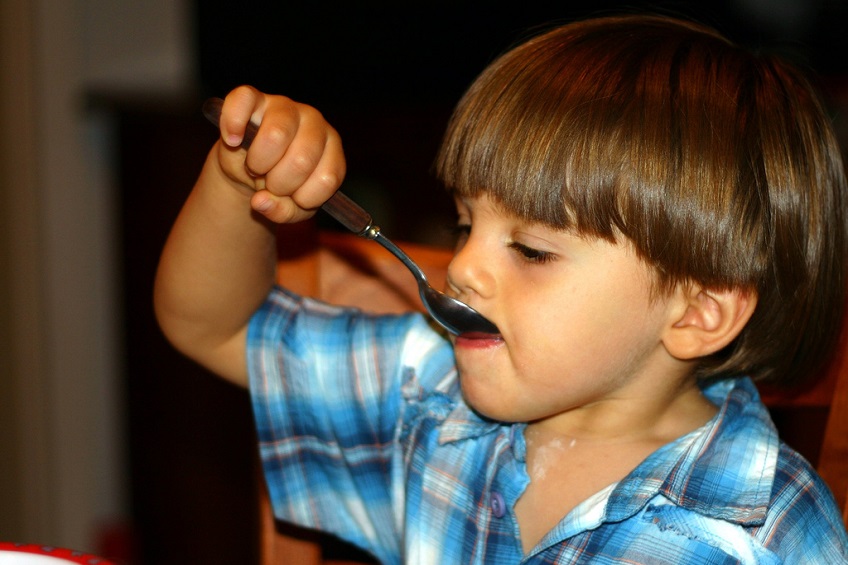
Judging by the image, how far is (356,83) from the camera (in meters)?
1.82

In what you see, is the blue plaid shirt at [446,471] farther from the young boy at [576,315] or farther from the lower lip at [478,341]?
the lower lip at [478,341]

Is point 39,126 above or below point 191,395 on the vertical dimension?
above

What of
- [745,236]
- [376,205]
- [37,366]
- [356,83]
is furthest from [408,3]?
[745,236]

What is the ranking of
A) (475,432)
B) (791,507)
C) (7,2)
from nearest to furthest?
1. (791,507)
2. (475,432)
3. (7,2)

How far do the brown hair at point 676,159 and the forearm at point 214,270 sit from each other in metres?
0.17

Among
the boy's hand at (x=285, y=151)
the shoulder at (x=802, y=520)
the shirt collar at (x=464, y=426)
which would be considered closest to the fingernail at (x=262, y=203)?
the boy's hand at (x=285, y=151)

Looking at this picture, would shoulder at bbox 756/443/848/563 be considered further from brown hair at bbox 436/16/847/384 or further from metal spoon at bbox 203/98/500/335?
metal spoon at bbox 203/98/500/335

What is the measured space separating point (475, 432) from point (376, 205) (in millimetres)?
1085

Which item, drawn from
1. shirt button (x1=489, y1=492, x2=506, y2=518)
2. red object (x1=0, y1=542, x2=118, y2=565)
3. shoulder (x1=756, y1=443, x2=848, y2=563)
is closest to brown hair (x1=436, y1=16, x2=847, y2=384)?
shoulder (x1=756, y1=443, x2=848, y2=563)

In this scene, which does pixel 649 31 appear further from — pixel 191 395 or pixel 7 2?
pixel 7 2

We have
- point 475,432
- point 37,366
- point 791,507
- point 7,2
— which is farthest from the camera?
point 37,366

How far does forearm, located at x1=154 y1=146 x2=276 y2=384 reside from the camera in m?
0.75

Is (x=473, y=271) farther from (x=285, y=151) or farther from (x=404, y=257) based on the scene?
(x=285, y=151)

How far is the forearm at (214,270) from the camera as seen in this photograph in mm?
749
